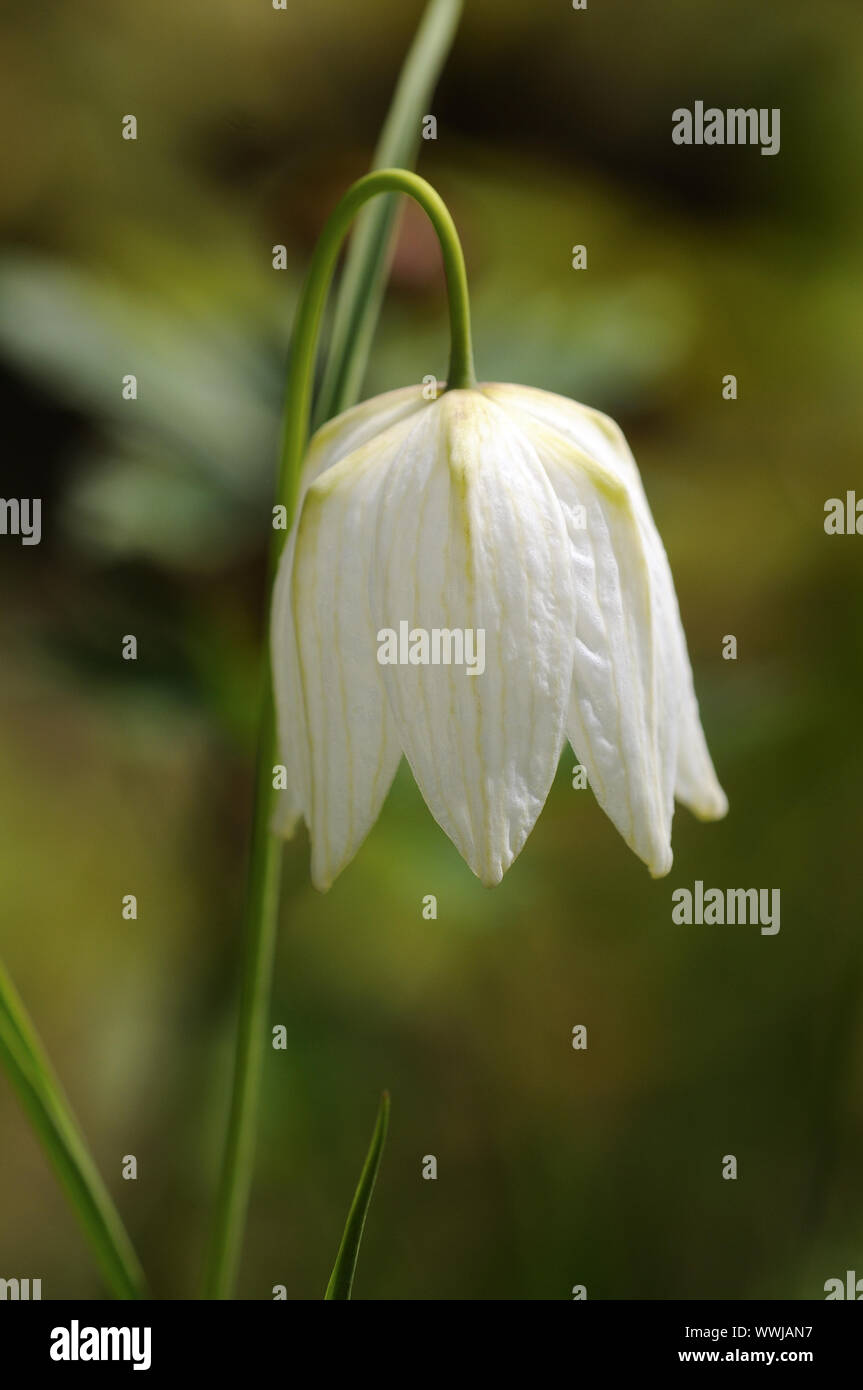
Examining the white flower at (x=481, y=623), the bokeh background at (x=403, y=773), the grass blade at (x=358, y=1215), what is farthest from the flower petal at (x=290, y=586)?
the bokeh background at (x=403, y=773)

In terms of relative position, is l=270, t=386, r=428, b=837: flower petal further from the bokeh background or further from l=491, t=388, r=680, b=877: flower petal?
the bokeh background

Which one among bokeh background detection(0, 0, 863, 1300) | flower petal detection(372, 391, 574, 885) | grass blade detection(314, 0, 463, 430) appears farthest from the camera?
bokeh background detection(0, 0, 863, 1300)

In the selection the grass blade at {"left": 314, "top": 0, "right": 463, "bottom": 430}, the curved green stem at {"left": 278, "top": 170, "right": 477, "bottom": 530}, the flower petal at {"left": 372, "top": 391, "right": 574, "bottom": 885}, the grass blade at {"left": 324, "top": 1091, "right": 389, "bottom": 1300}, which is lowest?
the grass blade at {"left": 324, "top": 1091, "right": 389, "bottom": 1300}

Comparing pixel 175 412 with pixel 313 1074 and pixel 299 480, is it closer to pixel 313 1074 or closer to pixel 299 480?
pixel 299 480

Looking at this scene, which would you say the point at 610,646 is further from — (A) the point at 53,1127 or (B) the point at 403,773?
(B) the point at 403,773

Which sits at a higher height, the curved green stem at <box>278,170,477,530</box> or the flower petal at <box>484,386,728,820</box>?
the curved green stem at <box>278,170,477,530</box>

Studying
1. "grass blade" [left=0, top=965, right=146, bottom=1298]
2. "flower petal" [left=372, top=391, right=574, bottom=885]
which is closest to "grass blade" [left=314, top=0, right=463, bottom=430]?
"flower petal" [left=372, top=391, right=574, bottom=885]

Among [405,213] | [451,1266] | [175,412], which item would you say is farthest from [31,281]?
[451,1266]
